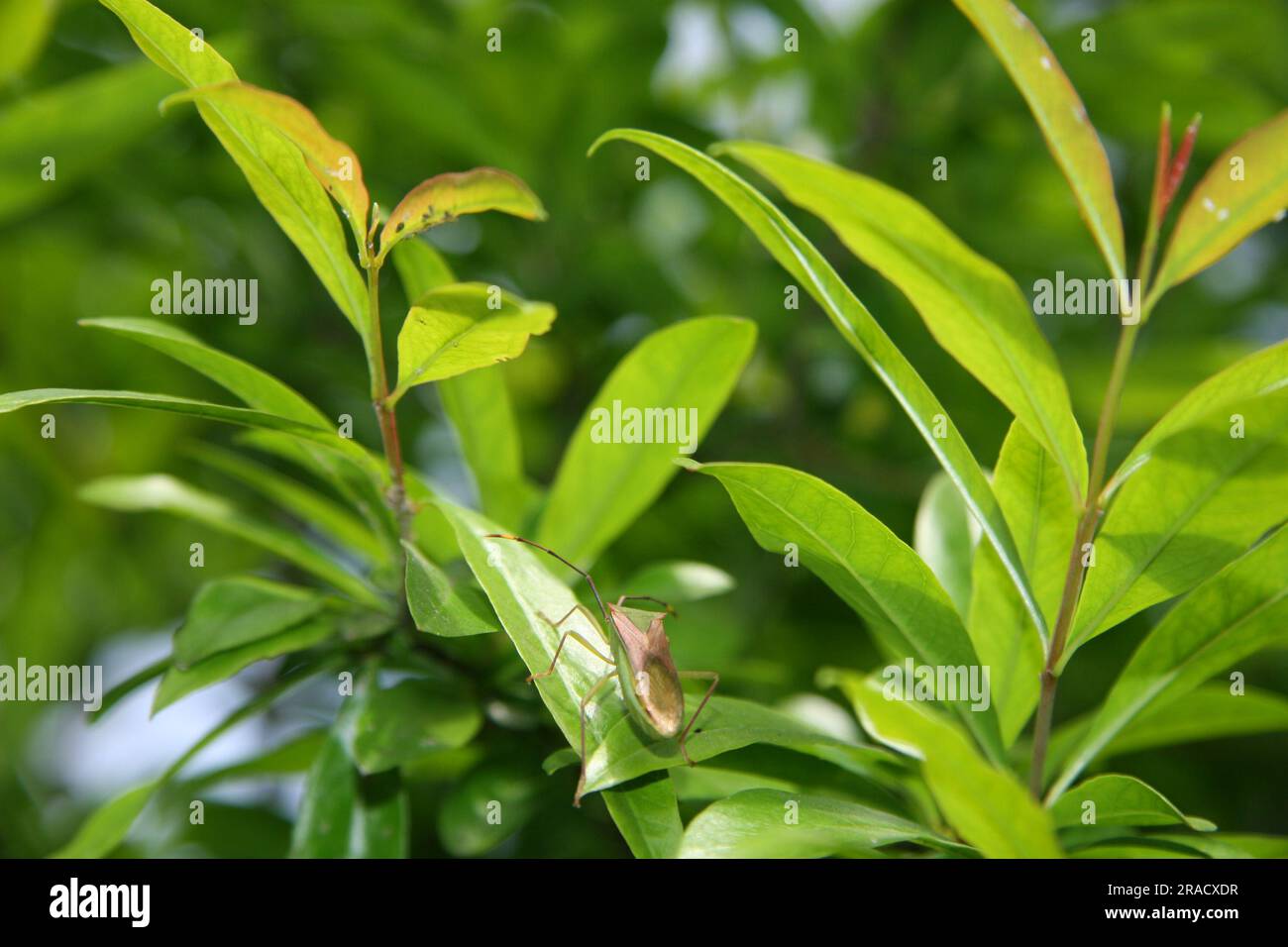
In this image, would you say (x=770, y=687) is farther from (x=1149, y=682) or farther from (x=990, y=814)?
(x=990, y=814)

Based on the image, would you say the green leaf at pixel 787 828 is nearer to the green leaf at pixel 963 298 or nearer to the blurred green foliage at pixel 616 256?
the green leaf at pixel 963 298

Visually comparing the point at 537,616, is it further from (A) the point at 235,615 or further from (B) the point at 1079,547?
(B) the point at 1079,547

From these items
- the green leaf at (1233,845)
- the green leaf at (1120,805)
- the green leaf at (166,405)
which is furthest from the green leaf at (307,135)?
the green leaf at (1233,845)

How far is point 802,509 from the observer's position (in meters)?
0.76

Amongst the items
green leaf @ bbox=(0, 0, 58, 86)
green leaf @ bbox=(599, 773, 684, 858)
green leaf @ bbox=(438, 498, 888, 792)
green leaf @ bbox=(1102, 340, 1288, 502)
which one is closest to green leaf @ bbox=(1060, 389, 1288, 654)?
green leaf @ bbox=(1102, 340, 1288, 502)

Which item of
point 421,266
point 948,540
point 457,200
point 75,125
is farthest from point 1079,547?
point 75,125

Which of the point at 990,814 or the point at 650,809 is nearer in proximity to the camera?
the point at 990,814

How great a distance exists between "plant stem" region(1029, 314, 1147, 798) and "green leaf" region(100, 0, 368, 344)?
565mm

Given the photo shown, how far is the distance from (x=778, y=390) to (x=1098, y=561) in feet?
4.10

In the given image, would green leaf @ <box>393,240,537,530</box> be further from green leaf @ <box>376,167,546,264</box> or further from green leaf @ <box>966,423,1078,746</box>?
green leaf @ <box>966,423,1078,746</box>

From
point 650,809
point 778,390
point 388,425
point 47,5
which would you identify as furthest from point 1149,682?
point 47,5

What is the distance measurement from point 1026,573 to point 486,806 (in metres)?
0.54

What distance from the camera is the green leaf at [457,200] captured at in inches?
27.5

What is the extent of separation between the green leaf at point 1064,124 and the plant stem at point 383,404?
487mm
